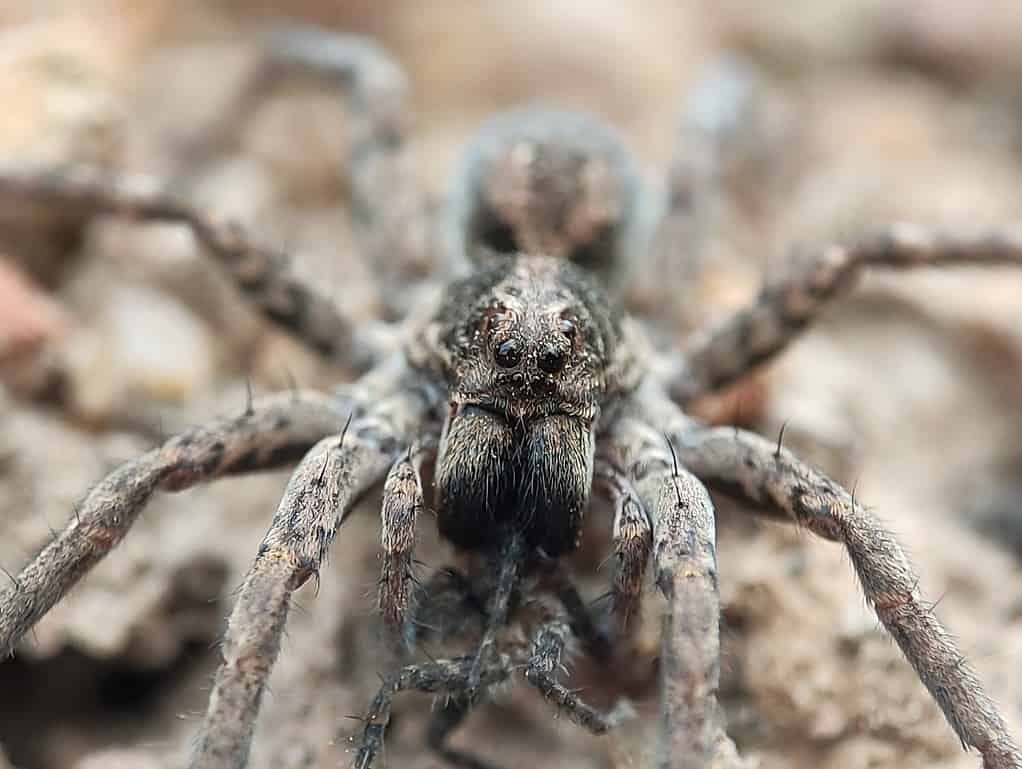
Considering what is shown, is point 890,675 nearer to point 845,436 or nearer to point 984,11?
point 845,436

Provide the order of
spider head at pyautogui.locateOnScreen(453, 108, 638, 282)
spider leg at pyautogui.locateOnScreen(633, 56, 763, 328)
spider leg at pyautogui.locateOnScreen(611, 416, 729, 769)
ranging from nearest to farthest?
spider leg at pyautogui.locateOnScreen(611, 416, 729, 769), spider head at pyautogui.locateOnScreen(453, 108, 638, 282), spider leg at pyautogui.locateOnScreen(633, 56, 763, 328)

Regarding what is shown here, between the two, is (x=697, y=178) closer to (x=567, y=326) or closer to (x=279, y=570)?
(x=567, y=326)

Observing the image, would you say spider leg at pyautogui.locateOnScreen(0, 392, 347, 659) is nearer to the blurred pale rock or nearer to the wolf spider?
the wolf spider

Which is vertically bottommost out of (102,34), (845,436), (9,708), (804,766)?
(9,708)

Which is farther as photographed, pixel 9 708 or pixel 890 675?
pixel 9 708

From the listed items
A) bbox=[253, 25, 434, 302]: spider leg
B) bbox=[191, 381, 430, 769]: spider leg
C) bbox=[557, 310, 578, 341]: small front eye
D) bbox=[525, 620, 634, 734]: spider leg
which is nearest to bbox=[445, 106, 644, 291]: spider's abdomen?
bbox=[253, 25, 434, 302]: spider leg

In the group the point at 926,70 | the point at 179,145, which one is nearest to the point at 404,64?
the point at 179,145

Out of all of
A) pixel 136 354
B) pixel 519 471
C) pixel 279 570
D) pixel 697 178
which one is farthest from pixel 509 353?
pixel 697 178

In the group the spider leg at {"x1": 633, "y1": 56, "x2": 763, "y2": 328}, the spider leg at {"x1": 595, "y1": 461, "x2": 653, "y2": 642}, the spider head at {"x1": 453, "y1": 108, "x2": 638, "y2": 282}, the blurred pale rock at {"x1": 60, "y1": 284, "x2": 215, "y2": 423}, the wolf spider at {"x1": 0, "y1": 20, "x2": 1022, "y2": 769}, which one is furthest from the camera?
the spider leg at {"x1": 633, "y1": 56, "x2": 763, "y2": 328}
